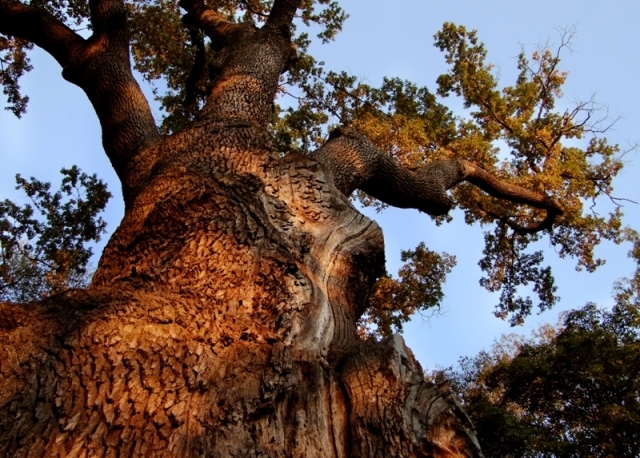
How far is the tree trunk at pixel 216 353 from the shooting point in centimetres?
190

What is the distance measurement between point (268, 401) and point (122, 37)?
4894mm

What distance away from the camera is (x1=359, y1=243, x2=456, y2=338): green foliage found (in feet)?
31.0

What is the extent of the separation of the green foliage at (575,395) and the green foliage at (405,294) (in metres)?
2.58

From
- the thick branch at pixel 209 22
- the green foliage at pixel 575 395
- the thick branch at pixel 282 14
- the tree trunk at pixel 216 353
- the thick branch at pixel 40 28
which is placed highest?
the thick branch at pixel 209 22

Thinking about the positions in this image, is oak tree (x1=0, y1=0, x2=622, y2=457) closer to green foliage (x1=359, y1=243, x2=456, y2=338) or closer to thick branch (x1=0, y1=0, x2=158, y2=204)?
thick branch (x1=0, y1=0, x2=158, y2=204)

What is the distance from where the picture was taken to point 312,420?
2.18 meters

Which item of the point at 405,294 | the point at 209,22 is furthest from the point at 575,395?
the point at 209,22

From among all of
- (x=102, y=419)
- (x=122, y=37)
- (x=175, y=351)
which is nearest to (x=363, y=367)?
(x=175, y=351)

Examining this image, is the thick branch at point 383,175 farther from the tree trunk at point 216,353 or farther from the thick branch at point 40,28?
the thick branch at point 40,28

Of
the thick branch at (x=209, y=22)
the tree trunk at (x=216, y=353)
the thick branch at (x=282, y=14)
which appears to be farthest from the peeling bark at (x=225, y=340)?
the thick branch at (x=209, y=22)

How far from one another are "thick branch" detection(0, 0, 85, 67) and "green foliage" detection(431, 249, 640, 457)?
913 cm

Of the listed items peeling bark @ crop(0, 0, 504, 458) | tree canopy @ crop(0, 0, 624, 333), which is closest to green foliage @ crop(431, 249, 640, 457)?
tree canopy @ crop(0, 0, 624, 333)

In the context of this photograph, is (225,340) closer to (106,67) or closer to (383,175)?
(383,175)

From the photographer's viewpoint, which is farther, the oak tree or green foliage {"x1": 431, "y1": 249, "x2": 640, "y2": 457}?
green foliage {"x1": 431, "y1": 249, "x2": 640, "y2": 457}
